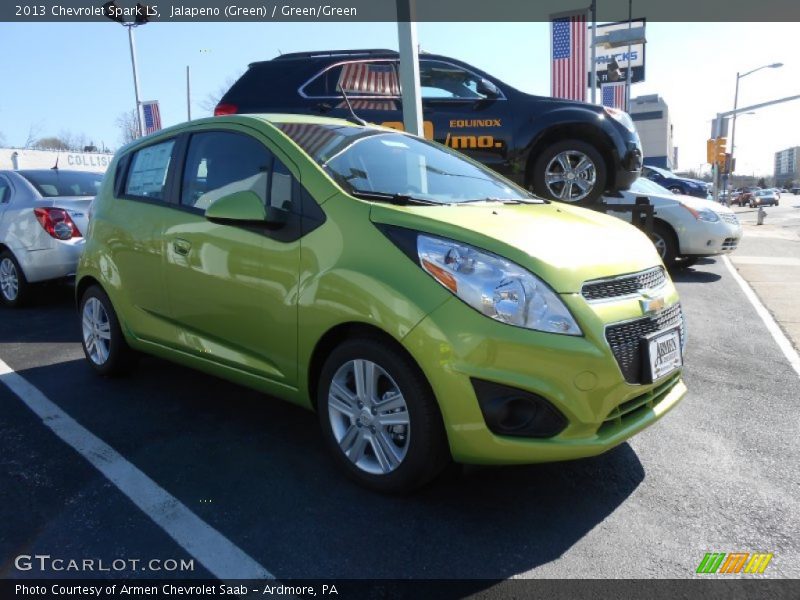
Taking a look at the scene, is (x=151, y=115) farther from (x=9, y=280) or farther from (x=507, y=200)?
(x=507, y=200)

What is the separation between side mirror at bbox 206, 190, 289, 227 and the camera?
2994 millimetres

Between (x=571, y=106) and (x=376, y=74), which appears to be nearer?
(x=571, y=106)

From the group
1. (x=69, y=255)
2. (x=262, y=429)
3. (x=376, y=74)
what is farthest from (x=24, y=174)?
(x=262, y=429)

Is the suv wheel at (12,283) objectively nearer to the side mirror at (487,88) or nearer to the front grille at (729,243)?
the side mirror at (487,88)

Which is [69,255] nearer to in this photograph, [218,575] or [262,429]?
[262,429]

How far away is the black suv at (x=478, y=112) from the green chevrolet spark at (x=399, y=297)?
9.39 feet

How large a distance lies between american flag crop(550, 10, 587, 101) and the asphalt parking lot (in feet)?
44.9

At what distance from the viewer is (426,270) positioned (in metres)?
2.54

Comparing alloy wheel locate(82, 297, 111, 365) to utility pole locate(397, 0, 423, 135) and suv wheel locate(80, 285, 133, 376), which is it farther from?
utility pole locate(397, 0, 423, 135)

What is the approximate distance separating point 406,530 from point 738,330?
4.71 meters

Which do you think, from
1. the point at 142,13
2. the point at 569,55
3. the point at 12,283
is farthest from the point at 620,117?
the point at 142,13

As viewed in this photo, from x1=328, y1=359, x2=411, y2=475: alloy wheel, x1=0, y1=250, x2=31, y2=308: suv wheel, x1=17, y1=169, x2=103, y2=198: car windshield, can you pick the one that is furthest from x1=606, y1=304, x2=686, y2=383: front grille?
x1=0, y1=250, x2=31, y2=308: suv wheel

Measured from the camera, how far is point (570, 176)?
6.48 meters

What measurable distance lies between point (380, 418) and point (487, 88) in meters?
4.97
